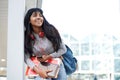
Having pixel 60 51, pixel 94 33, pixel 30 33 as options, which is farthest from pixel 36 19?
pixel 94 33

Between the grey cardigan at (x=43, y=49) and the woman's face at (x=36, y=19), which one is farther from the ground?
the woman's face at (x=36, y=19)

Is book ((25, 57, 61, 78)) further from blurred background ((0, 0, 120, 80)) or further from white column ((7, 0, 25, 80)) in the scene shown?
blurred background ((0, 0, 120, 80))

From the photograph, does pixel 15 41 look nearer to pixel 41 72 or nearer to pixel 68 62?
pixel 41 72

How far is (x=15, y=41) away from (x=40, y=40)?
119mm

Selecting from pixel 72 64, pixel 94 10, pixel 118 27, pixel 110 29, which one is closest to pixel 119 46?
pixel 110 29

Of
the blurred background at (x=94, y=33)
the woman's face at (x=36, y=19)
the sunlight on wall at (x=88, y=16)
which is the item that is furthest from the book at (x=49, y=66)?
the sunlight on wall at (x=88, y=16)

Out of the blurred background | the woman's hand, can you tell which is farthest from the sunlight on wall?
the woman's hand

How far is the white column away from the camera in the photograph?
1029 millimetres

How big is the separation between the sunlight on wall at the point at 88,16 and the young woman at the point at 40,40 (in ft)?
14.5

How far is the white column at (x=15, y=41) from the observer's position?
1029mm

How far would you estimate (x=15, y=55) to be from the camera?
3.39 feet

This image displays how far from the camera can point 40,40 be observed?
109 centimetres

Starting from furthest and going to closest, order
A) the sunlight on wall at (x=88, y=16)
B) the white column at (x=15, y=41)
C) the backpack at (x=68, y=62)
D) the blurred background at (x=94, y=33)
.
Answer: the blurred background at (x=94, y=33) < the sunlight on wall at (x=88, y=16) < the backpack at (x=68, y=62) < the white column at (x=15, y=41)

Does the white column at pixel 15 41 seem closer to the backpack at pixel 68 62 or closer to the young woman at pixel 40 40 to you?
the young woman at pixel 40 40
